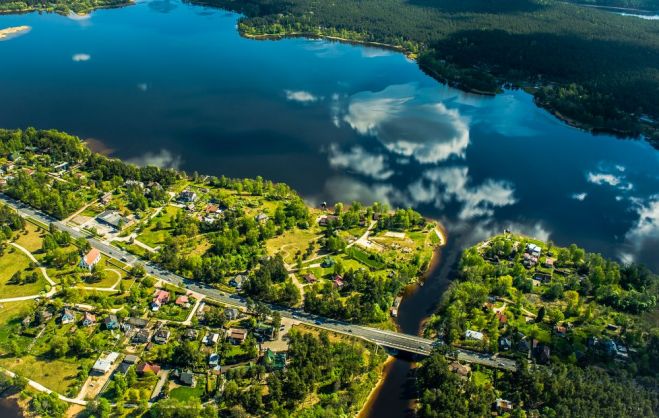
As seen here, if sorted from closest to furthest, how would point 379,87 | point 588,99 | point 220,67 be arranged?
point 588,99 < point 379,87 < point 220,67

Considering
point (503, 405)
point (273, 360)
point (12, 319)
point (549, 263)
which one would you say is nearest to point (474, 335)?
point (503, 405)

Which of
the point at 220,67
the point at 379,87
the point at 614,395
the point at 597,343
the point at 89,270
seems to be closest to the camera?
the point at 614,395

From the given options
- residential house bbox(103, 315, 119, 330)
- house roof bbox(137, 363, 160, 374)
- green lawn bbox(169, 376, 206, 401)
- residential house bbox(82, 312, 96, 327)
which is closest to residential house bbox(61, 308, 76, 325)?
residential house bbox(82, 312, 96, 327)

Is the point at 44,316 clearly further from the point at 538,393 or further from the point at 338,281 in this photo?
the point at 538,393

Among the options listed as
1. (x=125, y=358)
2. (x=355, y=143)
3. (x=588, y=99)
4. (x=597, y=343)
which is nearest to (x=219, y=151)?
(x=355, y=143)

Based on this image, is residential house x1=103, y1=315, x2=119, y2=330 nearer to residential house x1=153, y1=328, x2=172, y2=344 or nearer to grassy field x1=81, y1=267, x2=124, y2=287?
residential house x1=153, y1=328, x2=172, y2=344

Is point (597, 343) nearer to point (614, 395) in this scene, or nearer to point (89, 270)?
point (614, 395)

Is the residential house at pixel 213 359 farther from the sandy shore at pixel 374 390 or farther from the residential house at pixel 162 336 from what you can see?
the sandy shore at pixel 374 390
